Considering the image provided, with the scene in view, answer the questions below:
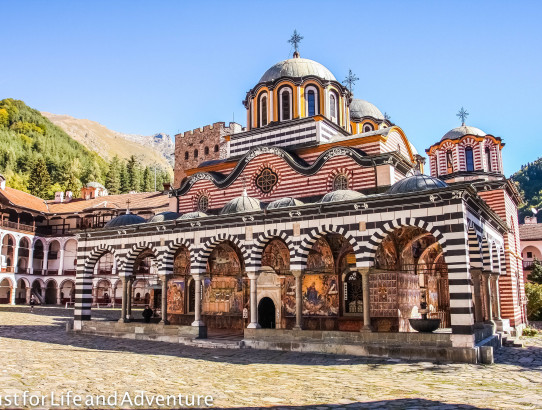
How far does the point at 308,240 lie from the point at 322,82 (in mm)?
9658

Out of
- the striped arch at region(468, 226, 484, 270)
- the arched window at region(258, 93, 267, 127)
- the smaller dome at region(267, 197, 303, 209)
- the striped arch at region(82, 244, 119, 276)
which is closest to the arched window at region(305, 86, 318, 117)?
the arched window at region(258, 93, 267, 127)

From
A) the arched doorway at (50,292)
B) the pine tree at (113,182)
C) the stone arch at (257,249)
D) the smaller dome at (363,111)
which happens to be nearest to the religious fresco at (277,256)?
the stone arch at (257,249)

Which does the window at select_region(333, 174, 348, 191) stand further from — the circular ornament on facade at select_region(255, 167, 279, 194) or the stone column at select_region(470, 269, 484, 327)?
the stone column at select_region(470, 269, 484, 327)

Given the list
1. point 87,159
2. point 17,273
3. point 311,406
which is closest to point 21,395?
point 311,406

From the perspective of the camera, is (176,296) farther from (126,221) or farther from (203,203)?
(203,203)

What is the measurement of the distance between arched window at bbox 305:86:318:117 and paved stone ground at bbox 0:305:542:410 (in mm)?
11761

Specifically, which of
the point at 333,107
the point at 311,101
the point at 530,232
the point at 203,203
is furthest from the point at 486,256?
the point at 530,232

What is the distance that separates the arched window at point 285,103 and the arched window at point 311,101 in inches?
30.5

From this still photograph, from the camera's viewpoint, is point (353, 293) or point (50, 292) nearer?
point (353, 293)

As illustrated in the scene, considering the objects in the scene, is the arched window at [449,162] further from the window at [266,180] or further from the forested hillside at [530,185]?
the forested hillside at [530,185]

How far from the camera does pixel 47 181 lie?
200ft

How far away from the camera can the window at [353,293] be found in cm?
1803

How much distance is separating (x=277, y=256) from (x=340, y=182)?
3776mm

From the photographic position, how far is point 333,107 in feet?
77.0
